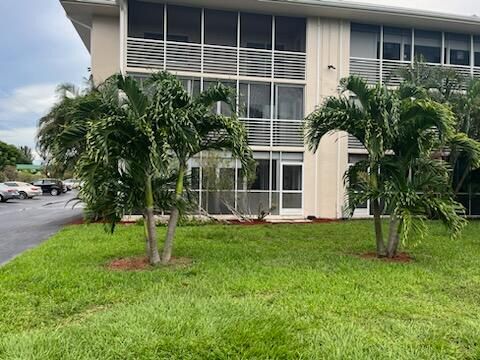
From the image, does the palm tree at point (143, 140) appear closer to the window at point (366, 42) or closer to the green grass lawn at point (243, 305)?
the green grass lawn at point (243, 305)

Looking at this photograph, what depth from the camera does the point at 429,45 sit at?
18609mm

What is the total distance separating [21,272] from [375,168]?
707cm

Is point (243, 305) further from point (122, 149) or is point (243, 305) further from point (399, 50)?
point (399, 50)

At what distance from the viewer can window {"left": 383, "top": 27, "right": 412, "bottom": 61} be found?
18.2 metres

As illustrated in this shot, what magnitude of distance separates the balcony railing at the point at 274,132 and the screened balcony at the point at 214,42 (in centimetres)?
185

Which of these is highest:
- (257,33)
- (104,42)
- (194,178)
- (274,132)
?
(257,33)

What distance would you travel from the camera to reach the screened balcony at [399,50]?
1805 centimetres

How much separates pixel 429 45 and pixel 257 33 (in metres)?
7.46

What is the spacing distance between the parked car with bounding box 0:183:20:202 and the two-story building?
17.4 m

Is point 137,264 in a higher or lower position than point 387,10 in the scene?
lower

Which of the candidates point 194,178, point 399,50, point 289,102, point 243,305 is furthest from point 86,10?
point 243,305

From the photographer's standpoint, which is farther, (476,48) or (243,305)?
(476,48)

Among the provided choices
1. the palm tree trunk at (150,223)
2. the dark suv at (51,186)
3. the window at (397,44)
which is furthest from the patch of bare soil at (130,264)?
the dark suv at (51,186)

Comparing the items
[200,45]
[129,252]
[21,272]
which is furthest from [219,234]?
[200,45]
